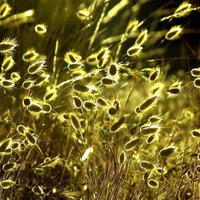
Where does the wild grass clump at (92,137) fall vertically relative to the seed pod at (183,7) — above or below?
below

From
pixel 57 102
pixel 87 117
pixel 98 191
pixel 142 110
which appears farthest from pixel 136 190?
pixel 57 102

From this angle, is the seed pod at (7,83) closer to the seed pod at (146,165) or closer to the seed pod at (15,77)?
the seed pod at (15,77)

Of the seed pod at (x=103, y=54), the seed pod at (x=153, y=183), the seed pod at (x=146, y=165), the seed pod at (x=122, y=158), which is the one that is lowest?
the seed pod at (x=153, y=183)

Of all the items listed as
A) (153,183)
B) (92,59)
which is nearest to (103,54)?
(92,59)

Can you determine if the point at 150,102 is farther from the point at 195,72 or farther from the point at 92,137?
the point at 92,137

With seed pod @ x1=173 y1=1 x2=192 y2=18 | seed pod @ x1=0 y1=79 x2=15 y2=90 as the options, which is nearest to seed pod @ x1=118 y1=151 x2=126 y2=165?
seed pod @ x1=0 y1=79 x2=15 y2=90

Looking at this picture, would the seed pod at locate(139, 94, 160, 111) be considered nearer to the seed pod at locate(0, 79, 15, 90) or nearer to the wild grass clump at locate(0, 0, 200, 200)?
the wild grass clump at locate(0, 0, 200, 200)

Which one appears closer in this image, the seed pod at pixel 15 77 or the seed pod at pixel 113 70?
the seed pod at pixel 113 70

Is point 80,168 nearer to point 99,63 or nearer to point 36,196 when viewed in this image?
point 36,196

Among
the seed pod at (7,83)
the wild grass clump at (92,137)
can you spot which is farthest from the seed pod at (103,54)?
the seed pod at (7,83)

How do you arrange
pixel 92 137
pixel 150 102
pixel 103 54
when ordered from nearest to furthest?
pixel 150 102 → pixel 103 54 → pixel 92 137

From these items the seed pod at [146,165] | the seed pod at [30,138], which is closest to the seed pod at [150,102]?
the seed pod at [146,165]
